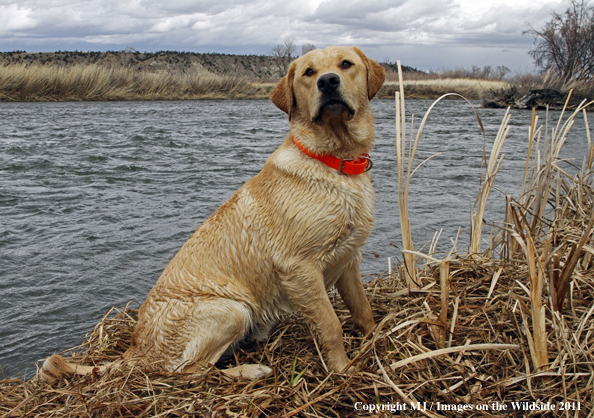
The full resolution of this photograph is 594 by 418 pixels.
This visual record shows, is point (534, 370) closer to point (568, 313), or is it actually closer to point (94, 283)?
point (568, 313)

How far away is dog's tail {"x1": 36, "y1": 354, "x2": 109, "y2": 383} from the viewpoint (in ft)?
8.73

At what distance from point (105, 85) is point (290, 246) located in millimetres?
26265

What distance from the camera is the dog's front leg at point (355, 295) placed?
3.07 meters

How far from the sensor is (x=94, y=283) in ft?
14.9

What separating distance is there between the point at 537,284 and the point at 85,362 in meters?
2.74

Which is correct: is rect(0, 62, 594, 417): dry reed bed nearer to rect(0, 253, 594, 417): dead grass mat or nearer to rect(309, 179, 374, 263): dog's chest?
rect(0, 253, 594, 417): dead grass mat

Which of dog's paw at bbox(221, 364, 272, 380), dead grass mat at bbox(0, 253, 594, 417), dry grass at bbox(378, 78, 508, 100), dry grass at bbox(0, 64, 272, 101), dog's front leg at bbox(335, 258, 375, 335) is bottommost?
dog's paw at bbox(221, 364, 272, 380)

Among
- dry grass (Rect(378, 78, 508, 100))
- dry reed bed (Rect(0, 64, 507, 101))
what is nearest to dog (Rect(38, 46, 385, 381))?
dry reed bed (Rect(0, 64, 507, 101))

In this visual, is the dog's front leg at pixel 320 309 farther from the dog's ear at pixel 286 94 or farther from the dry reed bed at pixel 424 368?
the dog's ear at pixel 286 94

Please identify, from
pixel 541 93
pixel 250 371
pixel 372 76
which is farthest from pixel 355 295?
pixel 541 93

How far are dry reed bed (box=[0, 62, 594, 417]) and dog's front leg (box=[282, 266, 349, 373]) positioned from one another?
0.39 ft

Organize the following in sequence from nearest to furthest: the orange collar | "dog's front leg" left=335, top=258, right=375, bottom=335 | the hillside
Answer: the orange collar, "dog's front leg" left=335, top=258, right=375, bottom=335, the hillside

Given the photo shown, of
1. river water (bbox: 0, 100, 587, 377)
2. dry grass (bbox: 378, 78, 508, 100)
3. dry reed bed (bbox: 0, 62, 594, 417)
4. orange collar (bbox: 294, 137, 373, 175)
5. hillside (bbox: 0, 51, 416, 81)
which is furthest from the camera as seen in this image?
hillside (bbox: 0, 51, 416, 81)

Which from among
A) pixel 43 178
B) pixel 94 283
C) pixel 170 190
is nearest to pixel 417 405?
pixel 94 283
